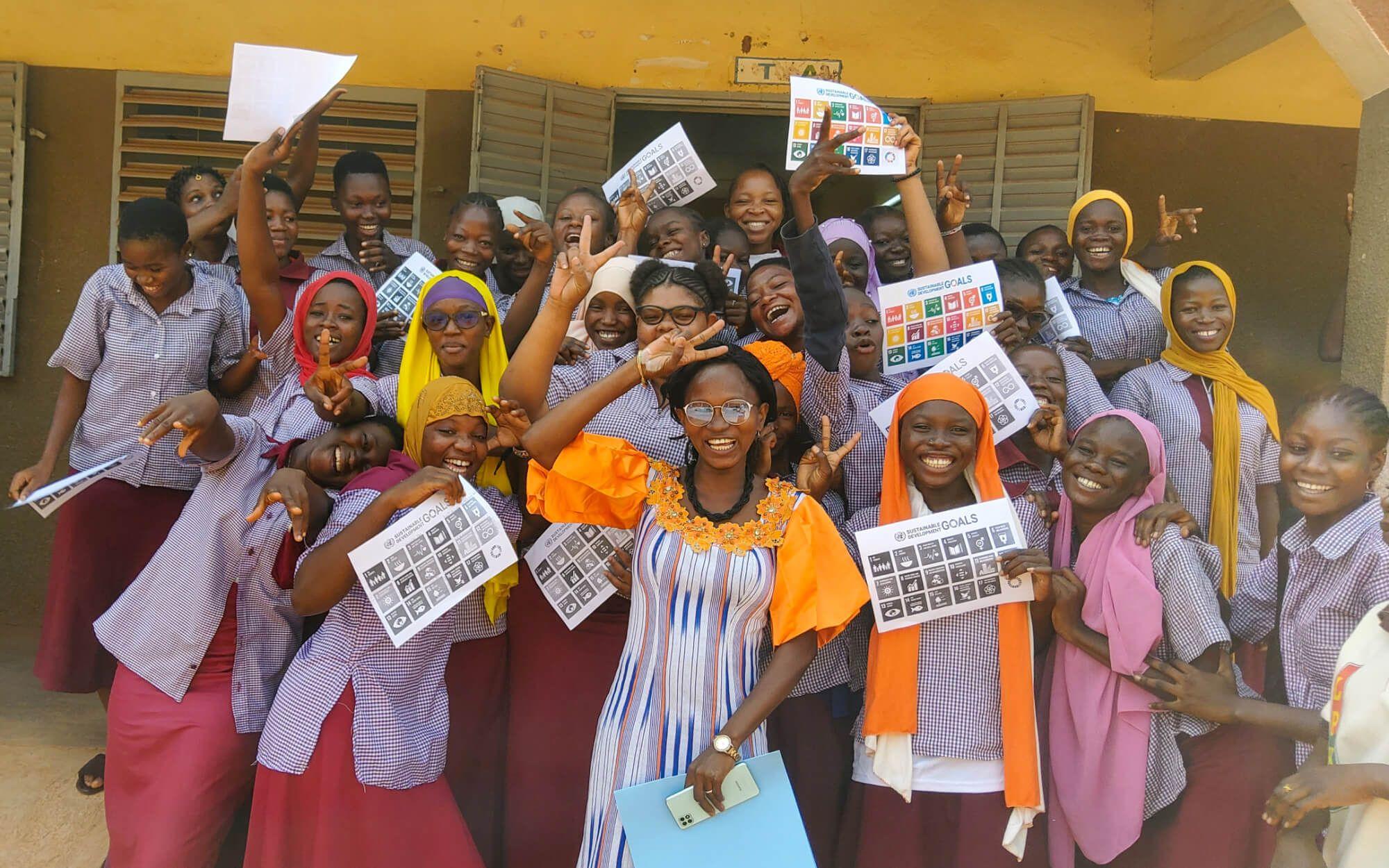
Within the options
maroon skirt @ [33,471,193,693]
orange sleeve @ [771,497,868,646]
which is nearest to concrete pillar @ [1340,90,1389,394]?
orange sleeve @ [771,497,868,646]

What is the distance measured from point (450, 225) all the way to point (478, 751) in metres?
1.96

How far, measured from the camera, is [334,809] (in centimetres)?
273

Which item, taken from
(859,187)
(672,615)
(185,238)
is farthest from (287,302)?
(859,187)

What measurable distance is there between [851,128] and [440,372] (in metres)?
1.61

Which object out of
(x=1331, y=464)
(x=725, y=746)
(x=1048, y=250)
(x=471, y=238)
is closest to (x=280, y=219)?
(x=471, y=238)

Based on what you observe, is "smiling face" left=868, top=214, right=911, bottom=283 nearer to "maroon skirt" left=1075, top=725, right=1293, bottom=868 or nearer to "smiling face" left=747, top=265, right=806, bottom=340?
"smiling face" left=747, top=265, right=806, bottom=340

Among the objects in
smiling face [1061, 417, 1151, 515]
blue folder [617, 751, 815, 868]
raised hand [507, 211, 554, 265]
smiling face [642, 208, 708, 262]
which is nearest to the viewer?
blue folder [617, 751, 815, 868]

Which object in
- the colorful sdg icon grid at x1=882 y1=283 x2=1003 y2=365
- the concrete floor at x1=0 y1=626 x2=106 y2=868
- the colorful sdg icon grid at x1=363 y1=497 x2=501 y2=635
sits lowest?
the concrete floor at x1=0 y1=626 x2=106 y2=868

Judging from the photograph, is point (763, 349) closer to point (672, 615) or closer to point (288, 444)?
point (672, 615)

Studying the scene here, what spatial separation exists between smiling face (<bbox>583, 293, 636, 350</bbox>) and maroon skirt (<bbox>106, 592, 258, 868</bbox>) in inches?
52.5

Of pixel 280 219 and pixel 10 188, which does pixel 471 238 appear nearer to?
pixel 280 219

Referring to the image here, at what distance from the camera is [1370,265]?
3.49m

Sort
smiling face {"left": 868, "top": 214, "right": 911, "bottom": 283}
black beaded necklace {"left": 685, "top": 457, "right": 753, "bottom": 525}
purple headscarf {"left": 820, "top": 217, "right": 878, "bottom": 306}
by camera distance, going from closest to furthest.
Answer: black beaded necklace {"left": 685, "top": 457, "right": 753, "bottom": 525}, purple headscarf {"left": 820, "top": 217, "right": 878, "bottom": 306}, smiling face {"left": 868, "top": 214, "right": 911, "bottom": 283}

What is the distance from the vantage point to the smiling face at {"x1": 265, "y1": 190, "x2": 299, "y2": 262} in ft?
13.3
